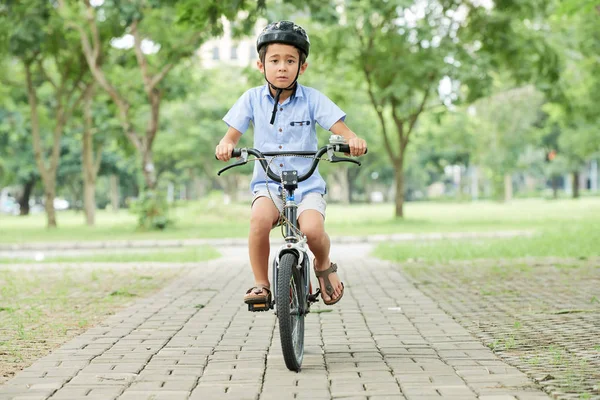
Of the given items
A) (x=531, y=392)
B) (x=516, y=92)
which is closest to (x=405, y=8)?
(x=531, y=392)

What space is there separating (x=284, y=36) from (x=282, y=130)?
0.56 metres

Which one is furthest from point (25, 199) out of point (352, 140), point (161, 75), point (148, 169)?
point (352, 140)

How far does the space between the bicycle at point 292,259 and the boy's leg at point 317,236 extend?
2.7 inches

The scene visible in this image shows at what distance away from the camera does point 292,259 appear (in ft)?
17.5

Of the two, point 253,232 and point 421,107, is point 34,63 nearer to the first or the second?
point 421,107

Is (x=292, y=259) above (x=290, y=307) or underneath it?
above

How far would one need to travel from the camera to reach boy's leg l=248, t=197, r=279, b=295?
18.2ft

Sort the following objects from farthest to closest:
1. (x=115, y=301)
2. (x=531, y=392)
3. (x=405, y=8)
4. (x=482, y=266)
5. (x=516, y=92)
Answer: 1. (x=516, y=92)
2. (x=405, y=8)
3. (x=482, y=266)
4. (x=115, y=301)
5. (x=531, y=392)

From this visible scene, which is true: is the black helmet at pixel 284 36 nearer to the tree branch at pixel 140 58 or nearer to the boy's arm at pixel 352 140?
the boy's arm at pixel 352 140

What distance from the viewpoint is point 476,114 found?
59094 millimetres

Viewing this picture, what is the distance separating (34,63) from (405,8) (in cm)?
1503

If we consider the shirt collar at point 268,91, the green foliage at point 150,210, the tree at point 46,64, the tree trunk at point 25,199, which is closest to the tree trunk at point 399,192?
the green foliage at point 150,210

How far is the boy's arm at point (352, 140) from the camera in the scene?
543cm

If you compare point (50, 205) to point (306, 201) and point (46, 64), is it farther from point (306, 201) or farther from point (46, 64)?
point (306, 201)
